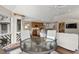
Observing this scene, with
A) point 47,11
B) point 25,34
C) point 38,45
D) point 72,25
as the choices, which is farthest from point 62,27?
point 25,34

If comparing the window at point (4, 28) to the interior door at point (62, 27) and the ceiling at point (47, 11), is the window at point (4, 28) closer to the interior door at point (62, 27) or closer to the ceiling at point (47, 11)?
the ceiling at point (47, 11)

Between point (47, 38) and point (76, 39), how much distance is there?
51 centimetres

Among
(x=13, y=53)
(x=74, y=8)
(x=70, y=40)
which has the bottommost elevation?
(x=13, y=53)

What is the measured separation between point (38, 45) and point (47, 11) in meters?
0.64

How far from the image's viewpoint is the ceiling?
194 cm

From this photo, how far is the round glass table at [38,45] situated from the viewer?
1984 mm

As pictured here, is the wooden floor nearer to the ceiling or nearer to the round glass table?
the round glass table

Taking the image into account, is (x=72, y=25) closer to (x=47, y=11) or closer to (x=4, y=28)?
(x=47, y=11)

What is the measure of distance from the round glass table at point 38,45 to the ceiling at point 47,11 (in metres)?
0.41

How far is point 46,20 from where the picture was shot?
2.04 m

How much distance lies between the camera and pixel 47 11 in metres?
2.00

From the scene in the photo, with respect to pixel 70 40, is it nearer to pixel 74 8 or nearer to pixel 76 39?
pixel 76 39

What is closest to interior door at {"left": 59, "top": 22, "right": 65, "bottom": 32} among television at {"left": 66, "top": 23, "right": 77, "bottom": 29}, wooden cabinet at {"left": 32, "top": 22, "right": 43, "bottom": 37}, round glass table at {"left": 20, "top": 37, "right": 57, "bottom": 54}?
television at {"left": 66, "top": 23, "right": 77, "bottom": 29}
